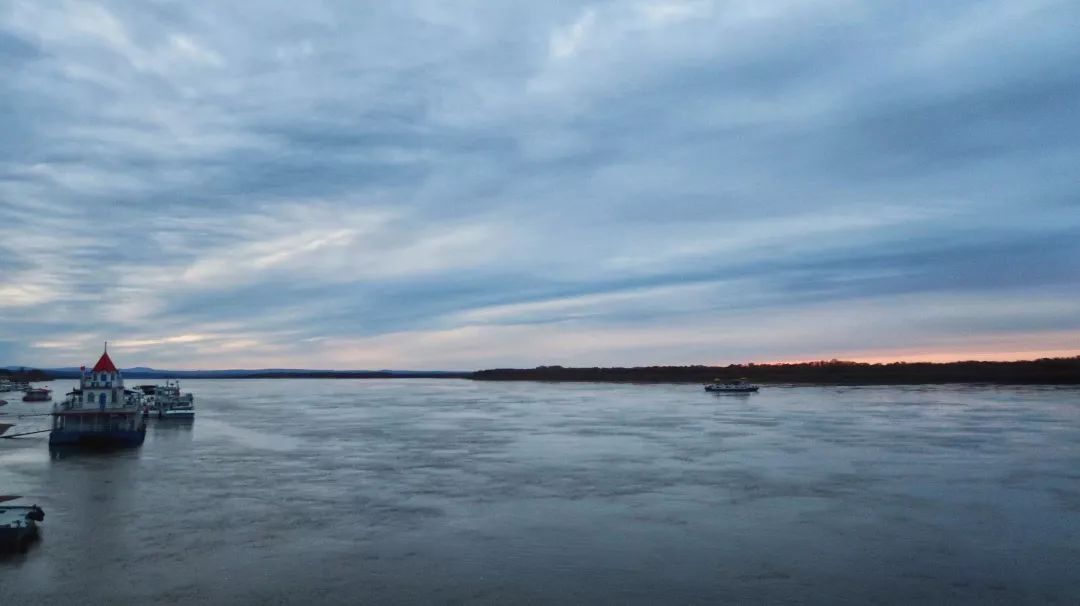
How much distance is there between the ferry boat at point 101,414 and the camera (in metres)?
41.0

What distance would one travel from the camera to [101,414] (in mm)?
42312

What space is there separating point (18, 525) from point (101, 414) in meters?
27.1

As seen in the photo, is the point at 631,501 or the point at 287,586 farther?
the point at 631,501

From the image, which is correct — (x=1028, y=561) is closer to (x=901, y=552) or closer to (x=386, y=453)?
(x=901, y=552)

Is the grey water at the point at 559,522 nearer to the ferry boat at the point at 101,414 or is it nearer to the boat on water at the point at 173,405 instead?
the ferry boat at the point at 101,414

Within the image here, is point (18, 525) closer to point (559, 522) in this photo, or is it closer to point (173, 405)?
point (559, 522)

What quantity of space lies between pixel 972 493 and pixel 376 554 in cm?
1922

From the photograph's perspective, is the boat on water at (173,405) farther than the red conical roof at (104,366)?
Yes

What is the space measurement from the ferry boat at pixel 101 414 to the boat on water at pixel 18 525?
76.4 ft

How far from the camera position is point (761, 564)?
1662cm

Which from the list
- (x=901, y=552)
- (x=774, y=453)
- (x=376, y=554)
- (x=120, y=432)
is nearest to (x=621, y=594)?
(x=376, y=554)

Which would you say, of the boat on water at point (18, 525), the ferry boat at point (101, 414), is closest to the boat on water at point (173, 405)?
the ferry boat at point (101, 414)

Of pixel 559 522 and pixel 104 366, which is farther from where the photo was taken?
pixel 104 366

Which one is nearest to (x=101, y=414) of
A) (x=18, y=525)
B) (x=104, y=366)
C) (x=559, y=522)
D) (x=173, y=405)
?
(x=104, y=366)
